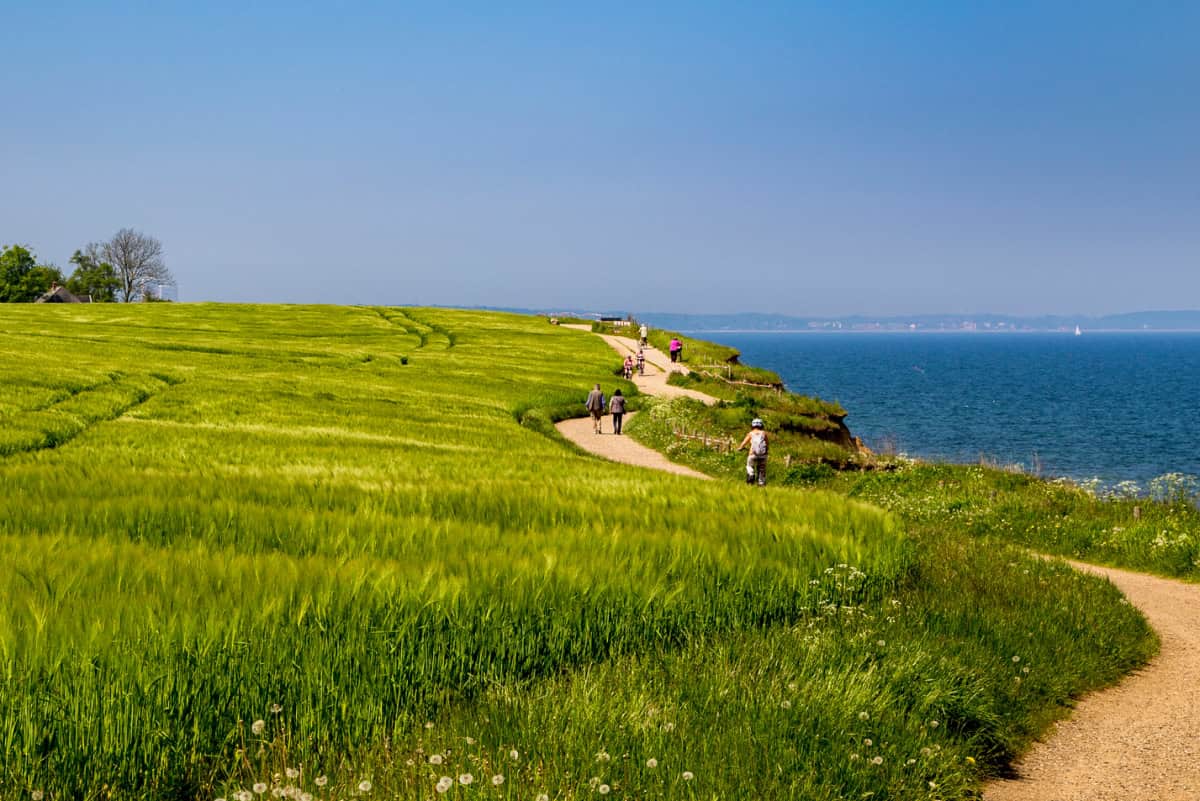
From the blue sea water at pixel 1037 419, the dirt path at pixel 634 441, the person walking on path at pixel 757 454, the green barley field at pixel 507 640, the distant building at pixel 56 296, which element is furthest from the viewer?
the distant building at pixel 56 296


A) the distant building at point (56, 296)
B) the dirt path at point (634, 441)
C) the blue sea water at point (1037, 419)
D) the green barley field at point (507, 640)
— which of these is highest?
the distant building at point (56, 296)

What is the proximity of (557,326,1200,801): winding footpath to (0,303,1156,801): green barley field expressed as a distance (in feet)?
0.81

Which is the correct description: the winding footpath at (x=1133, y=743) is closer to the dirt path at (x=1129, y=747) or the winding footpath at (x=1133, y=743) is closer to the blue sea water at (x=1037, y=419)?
the dirt path at (x=1129, y=747)

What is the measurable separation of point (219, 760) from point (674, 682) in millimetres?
3463

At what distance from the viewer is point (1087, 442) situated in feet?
244

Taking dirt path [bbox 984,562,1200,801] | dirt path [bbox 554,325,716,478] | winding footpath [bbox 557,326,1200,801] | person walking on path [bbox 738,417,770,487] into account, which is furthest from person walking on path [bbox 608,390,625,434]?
dirt path [bbox 984,562,1200,801]

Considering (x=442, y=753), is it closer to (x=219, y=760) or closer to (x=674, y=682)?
(x=219, y=760)

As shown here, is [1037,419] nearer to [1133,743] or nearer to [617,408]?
[617,408]

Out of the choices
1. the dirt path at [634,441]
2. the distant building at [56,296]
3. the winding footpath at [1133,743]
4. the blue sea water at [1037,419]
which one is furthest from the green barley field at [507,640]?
the distant building at [56,296]

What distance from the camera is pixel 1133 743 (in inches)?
334

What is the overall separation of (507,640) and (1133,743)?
590 cm

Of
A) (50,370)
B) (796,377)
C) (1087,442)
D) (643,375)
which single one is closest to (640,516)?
(50,370)

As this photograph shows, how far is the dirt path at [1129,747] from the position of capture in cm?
741

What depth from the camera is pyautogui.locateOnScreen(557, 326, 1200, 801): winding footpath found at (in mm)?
7418
